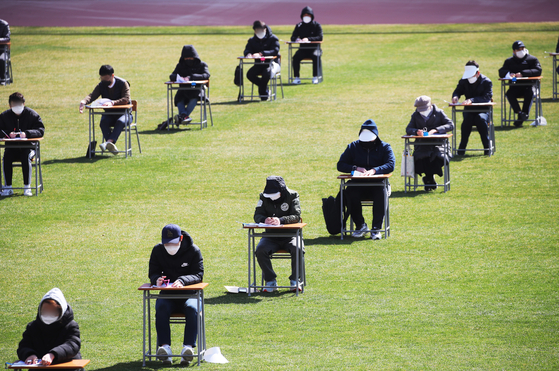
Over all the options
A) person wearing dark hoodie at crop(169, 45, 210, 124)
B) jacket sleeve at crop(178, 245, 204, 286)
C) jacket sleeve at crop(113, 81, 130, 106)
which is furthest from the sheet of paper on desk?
jacket sleeve at crop(178, 245, 204, 286)

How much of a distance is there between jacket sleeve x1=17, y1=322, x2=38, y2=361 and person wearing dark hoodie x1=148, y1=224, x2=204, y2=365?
4.41 ft

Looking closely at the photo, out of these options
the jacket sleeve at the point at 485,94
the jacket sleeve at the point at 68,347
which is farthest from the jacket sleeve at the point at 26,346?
the jacket sleeve at the point at 485,94

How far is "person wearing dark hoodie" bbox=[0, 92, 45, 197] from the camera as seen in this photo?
49.9 ft

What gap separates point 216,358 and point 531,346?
11.1ft

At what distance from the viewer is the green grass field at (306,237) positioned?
8.70 metres

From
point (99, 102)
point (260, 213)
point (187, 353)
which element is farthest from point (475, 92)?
point (187, 353)

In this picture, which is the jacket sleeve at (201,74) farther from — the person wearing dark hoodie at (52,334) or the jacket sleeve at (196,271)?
the person wearing dark hoodie at (52,334)

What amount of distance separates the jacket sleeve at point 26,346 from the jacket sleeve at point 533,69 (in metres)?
15.9

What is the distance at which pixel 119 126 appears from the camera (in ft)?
59.5

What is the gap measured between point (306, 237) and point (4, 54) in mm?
16522

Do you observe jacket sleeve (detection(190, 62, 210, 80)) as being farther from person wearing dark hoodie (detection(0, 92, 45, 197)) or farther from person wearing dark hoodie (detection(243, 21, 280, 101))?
person wearing dark hoodie (detection(0, 92, 45, 197))

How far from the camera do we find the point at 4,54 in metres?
25.6

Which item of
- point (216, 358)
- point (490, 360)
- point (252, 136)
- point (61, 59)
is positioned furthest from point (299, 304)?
point (61, 59)

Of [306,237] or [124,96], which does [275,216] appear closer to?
[306,237]
